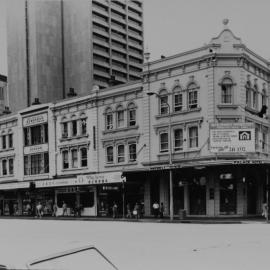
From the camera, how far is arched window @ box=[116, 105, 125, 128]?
40831 mm

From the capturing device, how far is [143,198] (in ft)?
130

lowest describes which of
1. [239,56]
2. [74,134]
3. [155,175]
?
[155,175]

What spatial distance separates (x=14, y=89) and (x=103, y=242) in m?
81.8

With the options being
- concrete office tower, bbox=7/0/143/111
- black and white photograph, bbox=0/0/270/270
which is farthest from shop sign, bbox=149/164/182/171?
concrete office tower, bbox=7/0/143/111

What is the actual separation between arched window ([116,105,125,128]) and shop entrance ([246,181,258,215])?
1205cm

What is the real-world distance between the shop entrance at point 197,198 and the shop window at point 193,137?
2788 millimetres

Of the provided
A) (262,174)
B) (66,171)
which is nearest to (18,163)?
(66,171)

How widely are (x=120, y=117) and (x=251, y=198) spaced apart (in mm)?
13063

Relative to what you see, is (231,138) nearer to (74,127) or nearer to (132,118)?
(132,118)

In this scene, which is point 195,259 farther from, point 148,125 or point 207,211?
point 148,125

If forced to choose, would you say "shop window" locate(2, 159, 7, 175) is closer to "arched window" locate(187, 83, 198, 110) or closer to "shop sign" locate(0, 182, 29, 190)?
"shop sign" locate(0, 182, 29, 190)

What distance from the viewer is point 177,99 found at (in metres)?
36.9

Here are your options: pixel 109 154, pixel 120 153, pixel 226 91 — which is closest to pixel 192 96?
pixel 226 91

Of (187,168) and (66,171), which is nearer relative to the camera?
(187,168)
